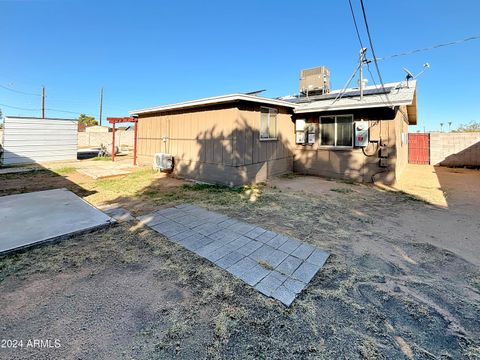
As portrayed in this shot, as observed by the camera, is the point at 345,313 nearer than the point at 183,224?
Yes

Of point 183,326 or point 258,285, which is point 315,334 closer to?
point 258,285

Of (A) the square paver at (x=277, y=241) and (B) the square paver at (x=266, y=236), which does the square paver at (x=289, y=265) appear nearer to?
(A) the square paver at (x=277, y=241)

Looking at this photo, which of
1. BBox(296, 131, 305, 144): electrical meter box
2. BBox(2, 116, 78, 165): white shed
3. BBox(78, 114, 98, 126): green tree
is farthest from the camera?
BBox(78, 114, 98, 126): green tree

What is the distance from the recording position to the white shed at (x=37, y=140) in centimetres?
1095

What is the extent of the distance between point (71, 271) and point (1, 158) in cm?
1313

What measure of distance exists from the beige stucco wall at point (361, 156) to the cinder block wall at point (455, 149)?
7172mm

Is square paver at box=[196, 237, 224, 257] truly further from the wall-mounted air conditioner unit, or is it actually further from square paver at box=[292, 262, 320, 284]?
the wall-mounted air conditioner unit

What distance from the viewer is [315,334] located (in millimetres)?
1710

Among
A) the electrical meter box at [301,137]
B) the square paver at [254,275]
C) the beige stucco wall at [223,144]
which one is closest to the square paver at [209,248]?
the square paver at [254,275]

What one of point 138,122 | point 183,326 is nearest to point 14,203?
point 183,326

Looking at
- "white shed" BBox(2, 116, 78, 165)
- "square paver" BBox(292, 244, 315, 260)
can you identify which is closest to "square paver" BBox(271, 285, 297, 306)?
"square paver" BBox(292, 244, 315, 260)

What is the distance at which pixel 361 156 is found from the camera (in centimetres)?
783

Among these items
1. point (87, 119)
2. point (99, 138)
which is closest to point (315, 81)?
point (99, 138)

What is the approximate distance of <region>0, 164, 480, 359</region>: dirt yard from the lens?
1.60 meters
